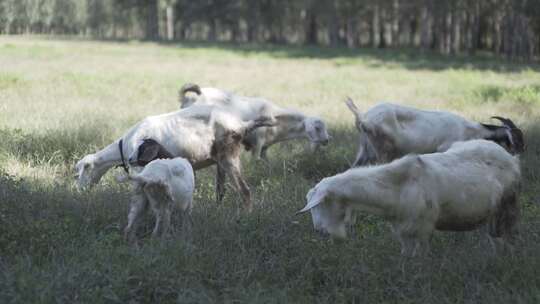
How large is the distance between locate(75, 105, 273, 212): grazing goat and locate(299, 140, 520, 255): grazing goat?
2400 millimetres

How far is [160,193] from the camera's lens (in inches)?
262

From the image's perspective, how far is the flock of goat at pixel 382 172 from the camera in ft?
19.1

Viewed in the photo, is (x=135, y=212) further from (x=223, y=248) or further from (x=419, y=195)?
(x=419, y=195)

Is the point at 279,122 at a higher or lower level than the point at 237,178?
higher

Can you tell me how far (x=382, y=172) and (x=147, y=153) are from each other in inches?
118

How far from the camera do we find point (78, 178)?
8.55 metres

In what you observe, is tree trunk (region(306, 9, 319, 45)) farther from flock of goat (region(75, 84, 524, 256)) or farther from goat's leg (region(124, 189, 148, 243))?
goat's leg (region(124, 189, 148, 243))

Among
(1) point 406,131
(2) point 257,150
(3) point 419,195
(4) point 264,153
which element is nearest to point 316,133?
(4) point 264,153

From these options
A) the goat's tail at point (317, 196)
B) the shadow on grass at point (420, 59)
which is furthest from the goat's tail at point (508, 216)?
the shadow on grass at point (420, 59)

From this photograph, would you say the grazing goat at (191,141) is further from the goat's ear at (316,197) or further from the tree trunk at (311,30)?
the tree trunk at (311,30)

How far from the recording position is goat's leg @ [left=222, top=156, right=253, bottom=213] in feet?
27.1

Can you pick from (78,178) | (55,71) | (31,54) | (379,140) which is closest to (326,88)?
(55,71)

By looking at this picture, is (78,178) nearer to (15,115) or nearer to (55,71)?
(15,115)

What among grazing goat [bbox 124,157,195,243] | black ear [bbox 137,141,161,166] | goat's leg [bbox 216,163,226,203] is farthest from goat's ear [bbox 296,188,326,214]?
goat's leg [bbox 216,163,226,203]
